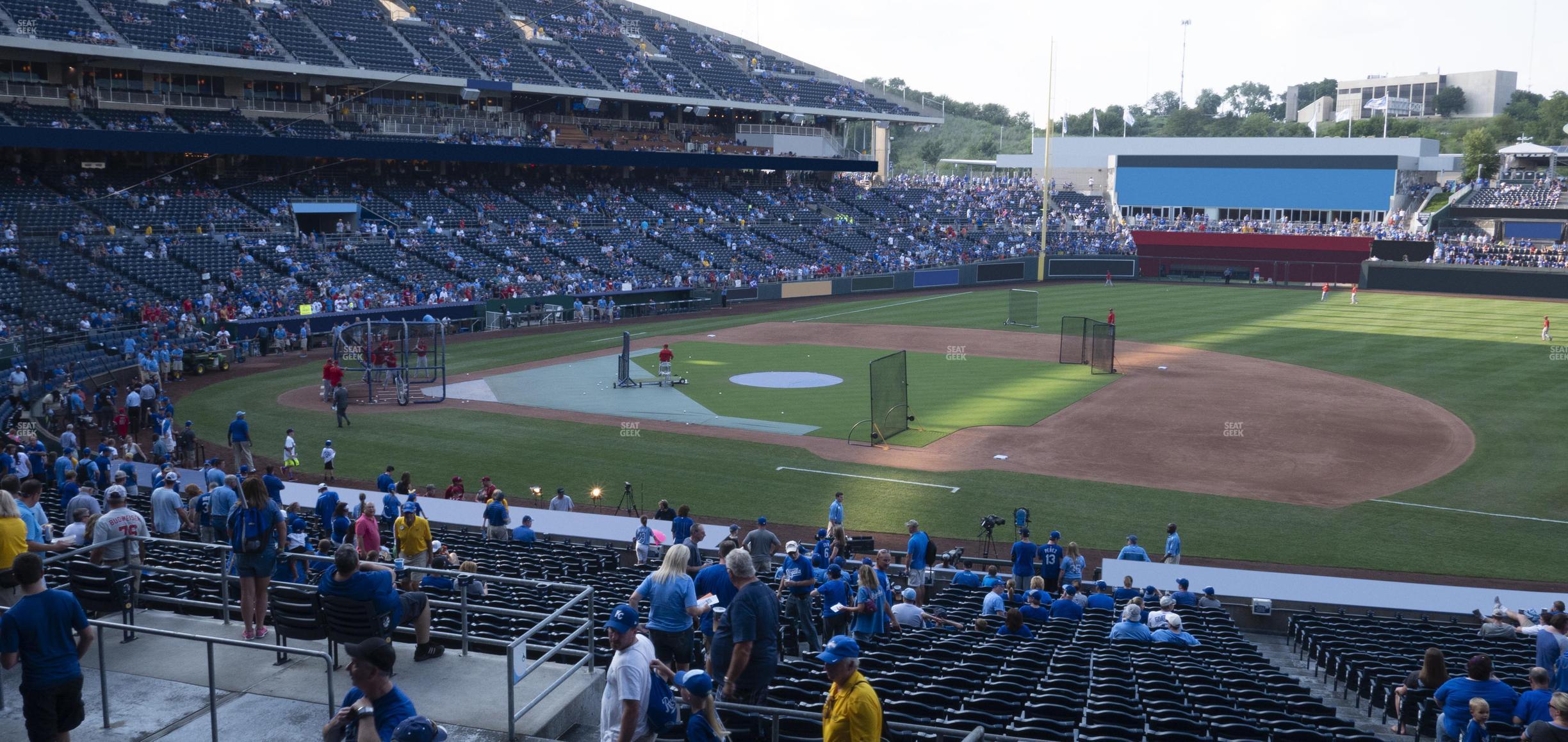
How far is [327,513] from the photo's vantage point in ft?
56.4

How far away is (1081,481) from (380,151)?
43636 millimetres

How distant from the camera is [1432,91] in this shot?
6225 inches

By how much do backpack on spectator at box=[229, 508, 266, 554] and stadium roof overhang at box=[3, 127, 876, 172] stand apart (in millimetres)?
42918

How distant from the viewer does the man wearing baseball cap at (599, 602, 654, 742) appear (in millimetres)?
6848

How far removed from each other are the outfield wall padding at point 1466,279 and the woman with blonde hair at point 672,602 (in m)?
73.1

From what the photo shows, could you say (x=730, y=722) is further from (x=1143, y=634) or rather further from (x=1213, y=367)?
(x=1213, y=367)

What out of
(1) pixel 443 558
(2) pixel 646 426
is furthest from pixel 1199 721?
(2) pixel 646 426

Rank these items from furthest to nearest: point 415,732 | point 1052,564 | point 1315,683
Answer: point 1052,564, point 1315,683, point 415,732

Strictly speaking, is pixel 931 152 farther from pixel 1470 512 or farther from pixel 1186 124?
pixel 1470 512

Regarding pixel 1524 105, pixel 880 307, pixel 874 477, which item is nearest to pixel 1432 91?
pixel 1524 105

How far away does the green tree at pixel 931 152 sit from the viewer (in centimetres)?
15988

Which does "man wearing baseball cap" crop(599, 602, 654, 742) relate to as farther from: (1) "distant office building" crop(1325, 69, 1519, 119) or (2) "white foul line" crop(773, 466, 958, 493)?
(1) "distant office building" crop(1325, 69, 1519, 119)

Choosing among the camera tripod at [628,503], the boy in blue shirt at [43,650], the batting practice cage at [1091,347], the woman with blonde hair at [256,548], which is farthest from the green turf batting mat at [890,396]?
the boy in blue shirt at [43,650]

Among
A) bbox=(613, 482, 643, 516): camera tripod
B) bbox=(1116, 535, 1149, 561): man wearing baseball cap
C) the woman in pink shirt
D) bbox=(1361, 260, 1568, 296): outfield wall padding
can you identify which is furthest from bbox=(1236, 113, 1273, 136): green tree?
the woman in pink shirt
